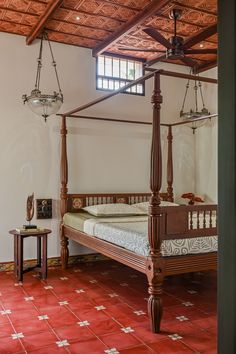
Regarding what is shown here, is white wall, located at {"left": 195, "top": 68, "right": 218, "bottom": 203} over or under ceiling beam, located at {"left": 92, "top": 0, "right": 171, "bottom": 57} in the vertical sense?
under

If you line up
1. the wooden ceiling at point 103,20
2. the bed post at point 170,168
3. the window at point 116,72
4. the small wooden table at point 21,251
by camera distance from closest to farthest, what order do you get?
the wooden ceiling at point 103,20, the small wooden table at point 21,251, the window at point 116,72, the bed post at point 170,168

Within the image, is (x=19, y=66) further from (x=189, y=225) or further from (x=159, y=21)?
(x=189, y=225)

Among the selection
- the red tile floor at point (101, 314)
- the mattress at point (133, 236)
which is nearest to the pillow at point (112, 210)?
the mattress at point (133, 236)

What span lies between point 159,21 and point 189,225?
2715 millimetres

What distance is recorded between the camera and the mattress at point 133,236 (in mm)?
3061

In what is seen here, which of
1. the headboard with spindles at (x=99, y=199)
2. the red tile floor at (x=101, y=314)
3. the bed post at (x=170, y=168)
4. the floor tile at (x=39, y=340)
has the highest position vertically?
the bed post at (x=170, y=168)

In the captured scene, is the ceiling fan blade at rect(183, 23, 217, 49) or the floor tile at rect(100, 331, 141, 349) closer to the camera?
the floor tile at rect(100, 331, 141, 349)

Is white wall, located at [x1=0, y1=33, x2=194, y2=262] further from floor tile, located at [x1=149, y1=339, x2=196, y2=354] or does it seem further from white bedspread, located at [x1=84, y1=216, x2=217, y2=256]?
floor tile, located at [x1=149, y1=339, x2=196, y2=354]

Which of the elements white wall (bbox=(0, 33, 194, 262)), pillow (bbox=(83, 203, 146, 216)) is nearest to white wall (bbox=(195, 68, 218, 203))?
white wall (bbox=(0, 33, 194, 262))

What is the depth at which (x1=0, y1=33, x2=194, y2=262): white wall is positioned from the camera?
4.85 metres

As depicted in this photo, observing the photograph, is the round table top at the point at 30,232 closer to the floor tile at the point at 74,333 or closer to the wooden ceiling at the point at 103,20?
the floor tile at the point at 74,333

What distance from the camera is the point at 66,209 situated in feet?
16.7

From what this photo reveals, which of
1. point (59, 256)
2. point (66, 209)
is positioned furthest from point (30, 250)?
point (66, 209)

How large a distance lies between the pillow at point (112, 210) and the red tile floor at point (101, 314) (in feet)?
2.80
